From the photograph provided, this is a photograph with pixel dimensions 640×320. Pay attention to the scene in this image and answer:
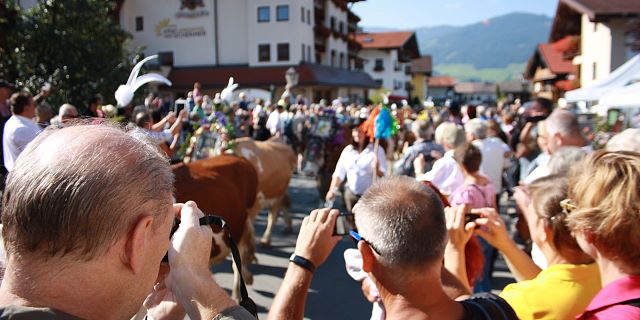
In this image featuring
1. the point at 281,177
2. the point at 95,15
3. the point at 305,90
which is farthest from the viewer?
the point at 305,90

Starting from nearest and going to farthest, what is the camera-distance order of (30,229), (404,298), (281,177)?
(30,229)
(404,298)
(281,177)

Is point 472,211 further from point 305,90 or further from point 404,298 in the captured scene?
Answer: point 305,90

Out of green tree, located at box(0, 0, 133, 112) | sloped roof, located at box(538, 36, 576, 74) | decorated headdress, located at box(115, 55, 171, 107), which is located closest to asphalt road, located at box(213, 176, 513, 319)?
decorated headdress, located at box(115, 55, 171, 107)

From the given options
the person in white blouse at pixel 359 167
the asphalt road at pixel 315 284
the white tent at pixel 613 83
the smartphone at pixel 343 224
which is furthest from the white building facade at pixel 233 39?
the smartphone at pixel 343 224

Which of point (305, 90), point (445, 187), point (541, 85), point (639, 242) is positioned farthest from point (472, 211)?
point (541, 85)

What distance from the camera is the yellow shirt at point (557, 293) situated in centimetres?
196

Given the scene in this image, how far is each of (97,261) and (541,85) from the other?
49270 millimetres

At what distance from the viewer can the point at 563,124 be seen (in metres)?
4.70

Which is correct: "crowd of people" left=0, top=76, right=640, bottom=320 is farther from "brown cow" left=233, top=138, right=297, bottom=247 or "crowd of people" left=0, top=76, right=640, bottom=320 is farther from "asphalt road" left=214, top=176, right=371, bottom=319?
Answer: "brown cow" left=233, top=138, right=297, bottom=247

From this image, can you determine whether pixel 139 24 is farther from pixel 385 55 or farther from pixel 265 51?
pixel 385 55

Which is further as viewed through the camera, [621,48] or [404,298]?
[621,48]

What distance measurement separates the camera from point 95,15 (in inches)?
710

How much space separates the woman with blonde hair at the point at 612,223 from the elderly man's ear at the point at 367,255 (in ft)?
2.33

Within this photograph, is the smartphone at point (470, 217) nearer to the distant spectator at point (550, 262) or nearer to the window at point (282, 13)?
the distant spectator at point (550, 262)
